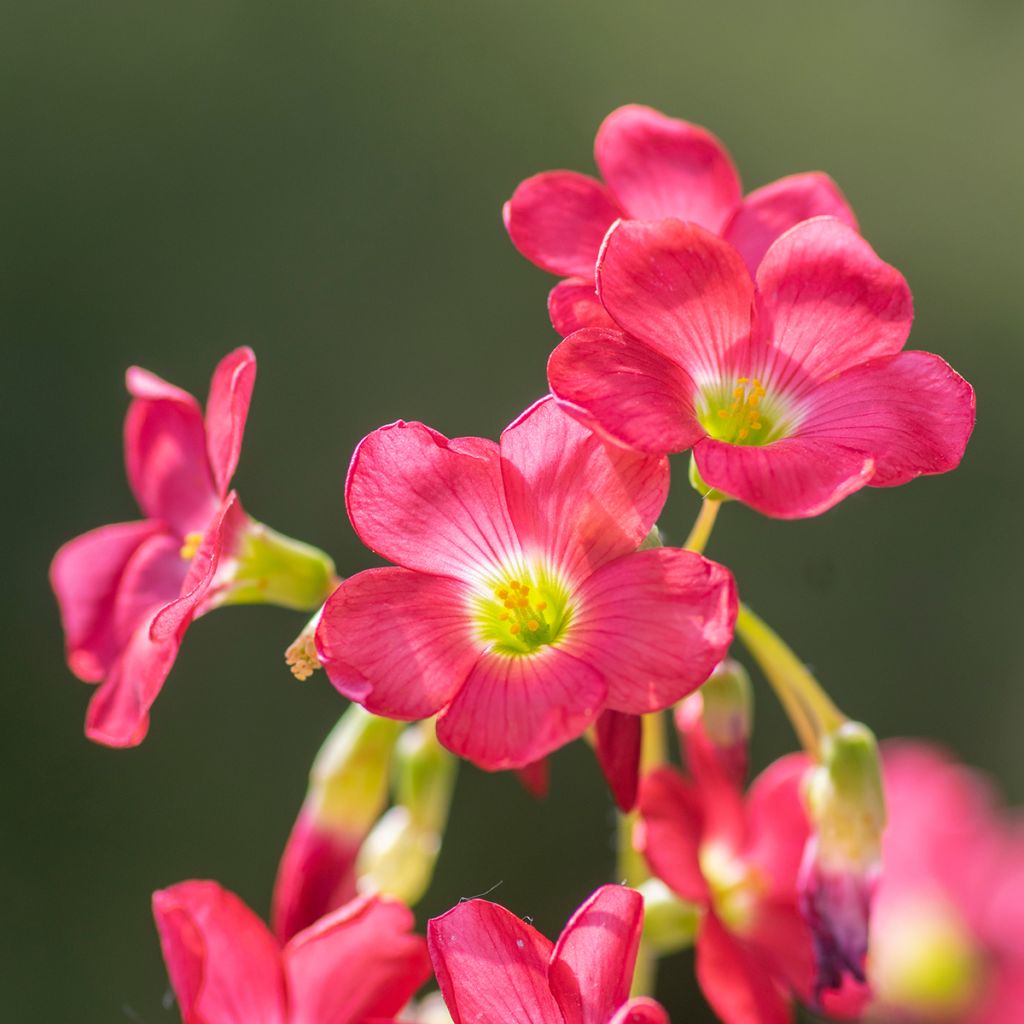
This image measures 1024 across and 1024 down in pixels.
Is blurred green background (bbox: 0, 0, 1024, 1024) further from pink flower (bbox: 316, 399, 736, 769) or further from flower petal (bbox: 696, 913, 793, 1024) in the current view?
pink flower (bbox: 316, 399, 736, 769)

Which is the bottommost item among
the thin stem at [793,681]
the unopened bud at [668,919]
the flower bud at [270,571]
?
the unopened bud at [668,919]

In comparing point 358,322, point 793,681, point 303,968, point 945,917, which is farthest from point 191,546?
point 358,322

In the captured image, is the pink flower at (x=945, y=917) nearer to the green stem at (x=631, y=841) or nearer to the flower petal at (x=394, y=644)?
the green stem at (x=631, y=841)

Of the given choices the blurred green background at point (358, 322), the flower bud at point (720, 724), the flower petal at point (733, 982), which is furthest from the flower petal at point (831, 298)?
the blurred green background at point (358, 322)

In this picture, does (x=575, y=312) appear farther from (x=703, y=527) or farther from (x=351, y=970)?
(x=351, y=970)

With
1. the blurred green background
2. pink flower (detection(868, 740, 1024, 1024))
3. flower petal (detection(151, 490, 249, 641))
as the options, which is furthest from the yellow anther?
the blurred green background

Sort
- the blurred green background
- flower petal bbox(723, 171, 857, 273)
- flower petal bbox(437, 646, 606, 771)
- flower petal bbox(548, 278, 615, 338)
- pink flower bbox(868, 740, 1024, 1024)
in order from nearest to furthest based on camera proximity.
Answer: flower petal bbox(437, 646, 606, 771), flower petal bbox(548, 278, 615, 338), flower petal bbox(723, 171, 857, 273), pink flower bbox(868, 740, 1024, 1024), the blurred green background
